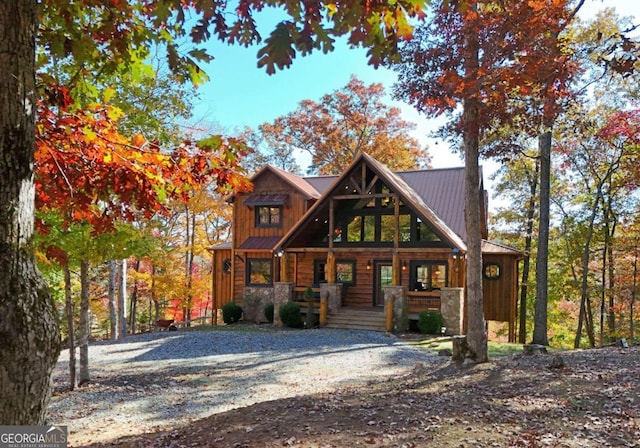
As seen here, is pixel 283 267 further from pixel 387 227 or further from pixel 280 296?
pixel 387 227

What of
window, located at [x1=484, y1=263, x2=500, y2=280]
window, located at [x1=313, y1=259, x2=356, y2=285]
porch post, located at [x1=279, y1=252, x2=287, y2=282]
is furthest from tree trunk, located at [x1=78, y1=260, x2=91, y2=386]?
window, located at [x1=484, y1=263, x2=500, y2=280]

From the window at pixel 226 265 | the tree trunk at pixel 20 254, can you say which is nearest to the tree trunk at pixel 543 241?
the window at pixel 226 265

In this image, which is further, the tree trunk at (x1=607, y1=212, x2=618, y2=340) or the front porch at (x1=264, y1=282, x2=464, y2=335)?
the tree trunk at (x1=607, y1=212, x2=618, y2=340)

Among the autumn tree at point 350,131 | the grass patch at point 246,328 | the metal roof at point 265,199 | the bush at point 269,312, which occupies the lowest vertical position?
the grass patch at point 246,328

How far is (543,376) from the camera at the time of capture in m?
7.24

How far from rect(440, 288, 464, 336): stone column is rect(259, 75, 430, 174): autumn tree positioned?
14.0 m

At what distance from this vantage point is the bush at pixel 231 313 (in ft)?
67.8

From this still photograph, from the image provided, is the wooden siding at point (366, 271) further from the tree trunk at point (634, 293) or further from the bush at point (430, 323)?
the tree trunk at point (634, 293)

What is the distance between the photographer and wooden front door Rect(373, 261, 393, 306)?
19.1 metres

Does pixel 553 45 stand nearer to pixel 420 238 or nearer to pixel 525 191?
pixel 420 238

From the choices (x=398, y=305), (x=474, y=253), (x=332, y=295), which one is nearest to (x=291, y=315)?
(x=332, y=295)

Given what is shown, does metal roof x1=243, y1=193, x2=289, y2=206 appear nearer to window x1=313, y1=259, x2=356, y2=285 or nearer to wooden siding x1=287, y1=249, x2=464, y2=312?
wooden siding x1=287, y1=249, x2=464, y2=312

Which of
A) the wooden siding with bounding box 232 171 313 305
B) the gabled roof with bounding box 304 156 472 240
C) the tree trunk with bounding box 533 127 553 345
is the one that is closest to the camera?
the tree trunk with bounding box 533 127 553 345

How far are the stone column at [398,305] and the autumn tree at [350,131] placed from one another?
44.2ft
